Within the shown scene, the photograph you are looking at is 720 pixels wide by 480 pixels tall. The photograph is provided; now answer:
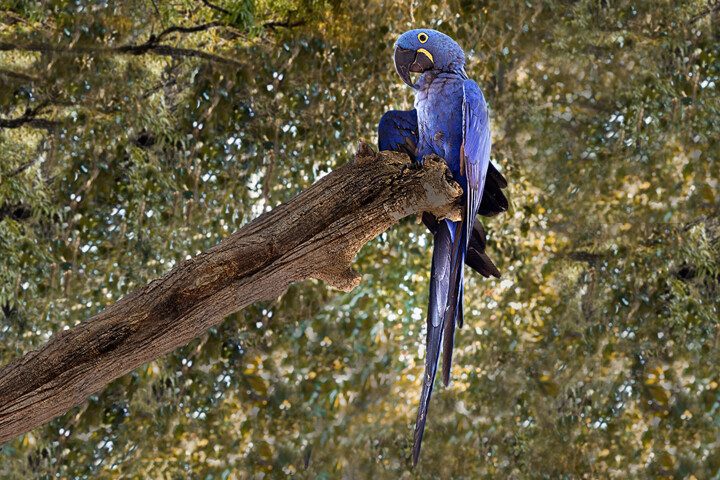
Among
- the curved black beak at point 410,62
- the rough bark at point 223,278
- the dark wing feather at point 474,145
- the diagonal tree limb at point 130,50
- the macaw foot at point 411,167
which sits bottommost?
the rough bark at point 223,278

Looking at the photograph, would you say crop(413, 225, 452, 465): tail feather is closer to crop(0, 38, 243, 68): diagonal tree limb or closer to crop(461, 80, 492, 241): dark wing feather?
→ crop(461, 80, 492, 241): dark wing feather

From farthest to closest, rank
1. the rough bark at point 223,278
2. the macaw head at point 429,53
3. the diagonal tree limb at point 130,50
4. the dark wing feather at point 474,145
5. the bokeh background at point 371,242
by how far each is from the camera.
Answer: the diagonal tree limb at point 130,50 < the bokeh background at point 371,242 < the macaw head at point 429,53 < the dark wing feather at point 474,145 < the rough bark at point 223,278

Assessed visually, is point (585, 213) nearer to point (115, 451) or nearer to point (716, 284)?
point (716, 284)

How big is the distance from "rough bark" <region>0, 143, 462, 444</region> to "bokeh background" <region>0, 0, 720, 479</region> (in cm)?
183

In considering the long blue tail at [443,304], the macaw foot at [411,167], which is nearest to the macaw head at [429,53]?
the macaw foot at [411,167]

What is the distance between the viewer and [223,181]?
362 cm

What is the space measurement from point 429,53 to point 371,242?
171 centimetres

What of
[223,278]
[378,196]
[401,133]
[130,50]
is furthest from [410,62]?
[130,50]

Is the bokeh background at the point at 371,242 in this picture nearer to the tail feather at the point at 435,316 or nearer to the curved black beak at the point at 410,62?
the curved black beak at the point at 410,62

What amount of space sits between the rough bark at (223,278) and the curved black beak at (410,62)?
362 millimetres

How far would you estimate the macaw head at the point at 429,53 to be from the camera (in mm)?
1869

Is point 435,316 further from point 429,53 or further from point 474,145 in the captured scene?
point 429,53

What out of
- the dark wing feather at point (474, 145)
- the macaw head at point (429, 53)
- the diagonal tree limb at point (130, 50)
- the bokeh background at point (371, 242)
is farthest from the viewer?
the diagonal tree limb at point (130, 50)

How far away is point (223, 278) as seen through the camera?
5.33ft
